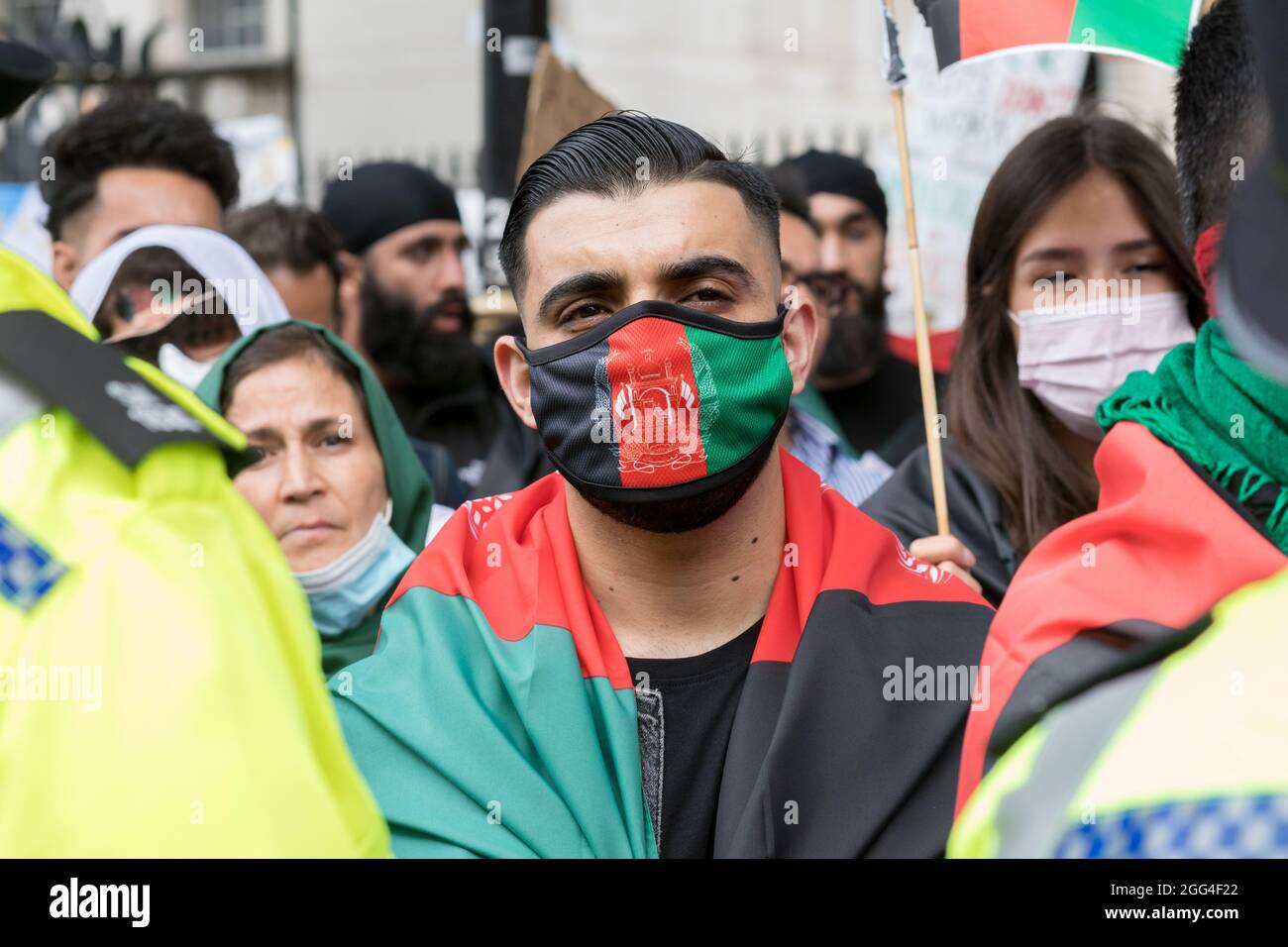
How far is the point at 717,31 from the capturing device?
1928 cm

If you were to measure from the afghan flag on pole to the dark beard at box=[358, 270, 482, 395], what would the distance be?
294cm

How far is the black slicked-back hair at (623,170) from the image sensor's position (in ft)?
9.31

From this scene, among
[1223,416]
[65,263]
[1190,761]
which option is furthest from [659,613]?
[65,263]

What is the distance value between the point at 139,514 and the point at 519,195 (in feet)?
5.52

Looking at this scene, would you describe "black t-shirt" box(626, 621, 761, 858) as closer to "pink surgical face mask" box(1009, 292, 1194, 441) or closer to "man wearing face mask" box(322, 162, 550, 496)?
"pink surgical face mask" box(1009, 292, 1194, 441)

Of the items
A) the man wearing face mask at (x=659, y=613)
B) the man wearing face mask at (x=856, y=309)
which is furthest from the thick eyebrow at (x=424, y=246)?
the man wearing face mask at (x=659, y=613)

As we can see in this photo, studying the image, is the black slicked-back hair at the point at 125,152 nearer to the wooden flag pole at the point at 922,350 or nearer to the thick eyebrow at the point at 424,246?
the thick eyebrow at the point at 424,246

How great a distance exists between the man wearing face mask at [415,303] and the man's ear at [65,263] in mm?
1142

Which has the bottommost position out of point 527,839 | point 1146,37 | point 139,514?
point 527,839

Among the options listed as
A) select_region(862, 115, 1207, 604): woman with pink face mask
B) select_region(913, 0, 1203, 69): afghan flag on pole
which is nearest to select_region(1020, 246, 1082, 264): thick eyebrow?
select_region(862, 115, 1207, 604): woman with pink face mask

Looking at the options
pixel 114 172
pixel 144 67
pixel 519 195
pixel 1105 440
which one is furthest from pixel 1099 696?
pixel 144 67

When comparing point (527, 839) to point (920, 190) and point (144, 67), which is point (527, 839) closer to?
point (920, 190)

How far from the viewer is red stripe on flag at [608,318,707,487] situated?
2545 mm

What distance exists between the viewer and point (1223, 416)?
84.4 inches
